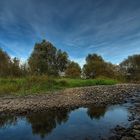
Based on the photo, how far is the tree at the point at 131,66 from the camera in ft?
287

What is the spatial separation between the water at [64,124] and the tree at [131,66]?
238ft

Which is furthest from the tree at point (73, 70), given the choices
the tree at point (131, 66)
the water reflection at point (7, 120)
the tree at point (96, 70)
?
the water reflection at point (7, 120)

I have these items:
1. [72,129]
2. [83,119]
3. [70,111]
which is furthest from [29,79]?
[72,129]

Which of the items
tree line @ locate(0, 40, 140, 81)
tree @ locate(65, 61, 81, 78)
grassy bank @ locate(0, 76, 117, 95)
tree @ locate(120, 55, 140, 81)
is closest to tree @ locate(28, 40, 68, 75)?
tree line @ locate(0, 40, 140, 81)

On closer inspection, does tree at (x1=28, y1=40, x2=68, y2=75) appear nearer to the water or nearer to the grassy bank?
the grassy bank

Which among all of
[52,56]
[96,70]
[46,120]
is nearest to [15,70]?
[96,70]

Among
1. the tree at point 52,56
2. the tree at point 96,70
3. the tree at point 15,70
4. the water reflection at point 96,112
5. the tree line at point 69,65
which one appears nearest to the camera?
the water reflection at point 96,112

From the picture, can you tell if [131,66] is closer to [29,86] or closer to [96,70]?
[96,70]

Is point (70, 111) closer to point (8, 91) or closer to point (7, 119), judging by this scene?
point (7, 119)

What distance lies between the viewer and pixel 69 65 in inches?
3295

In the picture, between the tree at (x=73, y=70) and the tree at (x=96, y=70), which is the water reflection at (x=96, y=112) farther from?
the tree at (x=73, y=70)

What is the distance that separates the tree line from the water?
37.3 m

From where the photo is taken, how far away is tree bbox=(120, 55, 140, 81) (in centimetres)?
8738

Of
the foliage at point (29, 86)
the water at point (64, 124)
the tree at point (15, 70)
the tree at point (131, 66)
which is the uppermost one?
the tree at point (131, 66)
